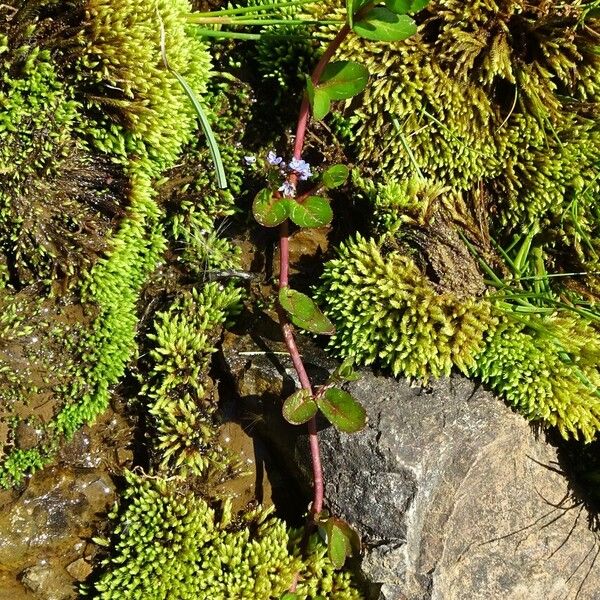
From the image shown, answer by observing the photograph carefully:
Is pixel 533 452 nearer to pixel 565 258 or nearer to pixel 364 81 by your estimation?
pixel 565 258

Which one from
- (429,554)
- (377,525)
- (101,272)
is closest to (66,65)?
(101,272)

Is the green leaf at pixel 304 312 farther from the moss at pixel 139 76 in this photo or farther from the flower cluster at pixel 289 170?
the moss at pixel 139 76

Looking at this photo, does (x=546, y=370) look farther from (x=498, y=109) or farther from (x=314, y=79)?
(x=314, y=79)

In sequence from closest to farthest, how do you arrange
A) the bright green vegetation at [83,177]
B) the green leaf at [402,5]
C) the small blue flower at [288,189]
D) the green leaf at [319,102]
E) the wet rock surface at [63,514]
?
the green leaf at [402,5], the bright green vegetation at [83,177], the green leaf at [319,102], the small blue flower at [288,189], the wet rock surface at [63,514]

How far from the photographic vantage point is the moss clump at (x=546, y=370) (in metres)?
3.30

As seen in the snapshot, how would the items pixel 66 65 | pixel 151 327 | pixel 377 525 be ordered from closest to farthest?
pixel 66 65 → pixel 377 525 → pixel 151 327

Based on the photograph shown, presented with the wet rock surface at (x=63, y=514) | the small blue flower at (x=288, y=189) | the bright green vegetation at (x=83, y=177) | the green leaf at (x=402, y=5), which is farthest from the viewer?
the wet rock surface at (x=63, y=514)

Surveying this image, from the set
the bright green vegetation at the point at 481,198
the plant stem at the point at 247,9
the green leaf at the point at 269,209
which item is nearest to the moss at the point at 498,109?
the bright green vegetation at the point at 481,198

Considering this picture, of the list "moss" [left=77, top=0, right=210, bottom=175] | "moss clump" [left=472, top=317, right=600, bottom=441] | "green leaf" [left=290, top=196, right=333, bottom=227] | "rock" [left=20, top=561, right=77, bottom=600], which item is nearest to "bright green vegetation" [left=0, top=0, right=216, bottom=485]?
"moss" [left=77, top=0, right=210, bottom=175]

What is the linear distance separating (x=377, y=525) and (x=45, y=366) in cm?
178

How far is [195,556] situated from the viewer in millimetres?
3168

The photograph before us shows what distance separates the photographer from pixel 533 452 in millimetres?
3496

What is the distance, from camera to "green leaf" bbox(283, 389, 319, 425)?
3.13m

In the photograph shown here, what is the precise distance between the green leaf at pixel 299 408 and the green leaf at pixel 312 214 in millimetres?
791
